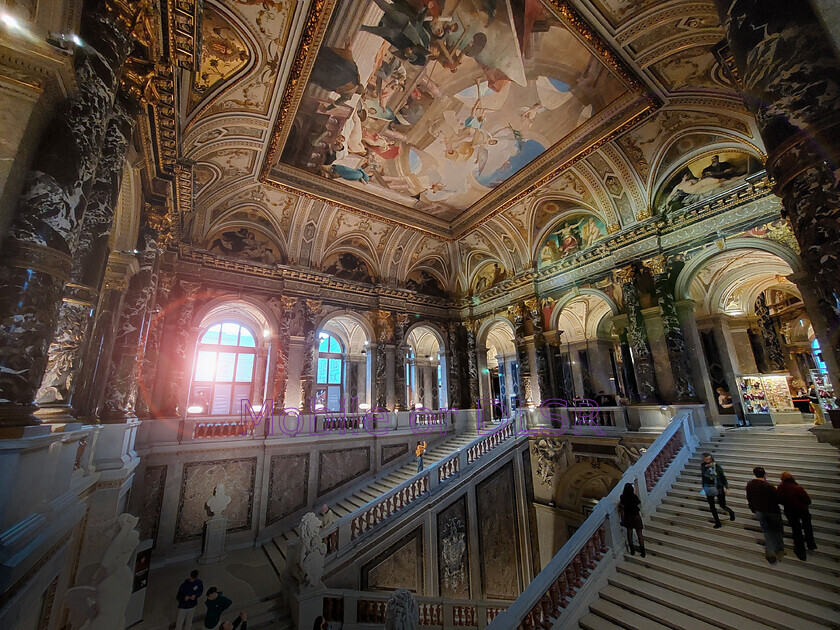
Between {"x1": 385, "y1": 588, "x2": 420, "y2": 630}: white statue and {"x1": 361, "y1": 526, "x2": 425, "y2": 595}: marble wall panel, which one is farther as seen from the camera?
{"x1": 361, "y1": 526, "x2": 425, "y2": 595}: marble wall panel

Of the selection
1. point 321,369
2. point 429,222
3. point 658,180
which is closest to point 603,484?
point 658,180

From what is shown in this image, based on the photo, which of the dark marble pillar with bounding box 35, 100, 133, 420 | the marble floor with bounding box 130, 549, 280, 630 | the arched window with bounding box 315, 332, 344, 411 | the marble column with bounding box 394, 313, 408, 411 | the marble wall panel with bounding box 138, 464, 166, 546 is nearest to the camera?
the dark marble pillar with bounding box 35, 100, 133, 420

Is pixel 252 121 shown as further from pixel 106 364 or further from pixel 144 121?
pixel 106 364

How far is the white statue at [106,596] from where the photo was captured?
3268 millimetres

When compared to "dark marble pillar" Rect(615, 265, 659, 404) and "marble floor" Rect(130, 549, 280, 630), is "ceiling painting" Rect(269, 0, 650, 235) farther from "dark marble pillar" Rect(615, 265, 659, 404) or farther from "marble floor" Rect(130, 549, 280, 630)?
"marble floor" Rect(130, 549, 280, 630)

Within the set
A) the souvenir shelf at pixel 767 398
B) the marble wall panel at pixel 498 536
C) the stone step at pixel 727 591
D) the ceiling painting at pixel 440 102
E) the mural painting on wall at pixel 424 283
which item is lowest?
the marble wall panel at pixel 498 536

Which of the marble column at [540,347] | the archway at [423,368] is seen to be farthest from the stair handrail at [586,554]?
the archway at [423,368]

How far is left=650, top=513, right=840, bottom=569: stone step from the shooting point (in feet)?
14.7

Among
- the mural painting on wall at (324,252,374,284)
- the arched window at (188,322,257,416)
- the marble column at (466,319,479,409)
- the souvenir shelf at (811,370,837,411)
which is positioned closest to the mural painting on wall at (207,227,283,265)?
the mural painting on wall at (324,252,374,284)

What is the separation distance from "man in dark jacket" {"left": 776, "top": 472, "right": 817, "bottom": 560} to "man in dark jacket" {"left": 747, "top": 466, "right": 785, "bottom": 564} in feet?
0.31

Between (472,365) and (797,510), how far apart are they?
11.4 meters

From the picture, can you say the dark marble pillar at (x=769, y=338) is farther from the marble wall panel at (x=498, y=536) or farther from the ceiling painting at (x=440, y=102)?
the marble wall panel at (x=498, y=536)

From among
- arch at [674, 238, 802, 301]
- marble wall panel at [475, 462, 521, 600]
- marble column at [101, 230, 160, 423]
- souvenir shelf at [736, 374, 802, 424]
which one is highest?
arch at [674, 238, 802, 301]

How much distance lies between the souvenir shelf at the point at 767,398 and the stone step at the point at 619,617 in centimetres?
1027
